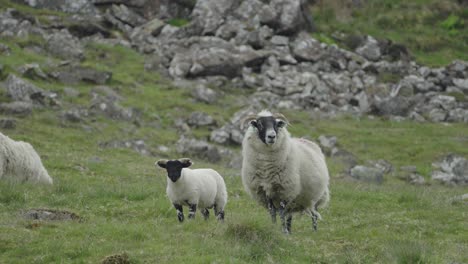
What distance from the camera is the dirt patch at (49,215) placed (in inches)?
514

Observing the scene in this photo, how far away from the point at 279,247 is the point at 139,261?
105 inches

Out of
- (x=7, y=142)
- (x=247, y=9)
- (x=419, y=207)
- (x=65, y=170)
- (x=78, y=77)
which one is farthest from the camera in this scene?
(x=247, y=9)

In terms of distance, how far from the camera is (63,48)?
54.0m

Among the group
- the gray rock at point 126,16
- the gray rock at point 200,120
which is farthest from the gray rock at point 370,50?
the gray rock at point 200,120

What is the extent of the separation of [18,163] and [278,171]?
8092mm

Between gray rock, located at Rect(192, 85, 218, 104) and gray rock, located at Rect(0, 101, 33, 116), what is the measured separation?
16.2 m

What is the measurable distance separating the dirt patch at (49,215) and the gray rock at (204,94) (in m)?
36.0

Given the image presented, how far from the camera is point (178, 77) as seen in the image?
54344 mm

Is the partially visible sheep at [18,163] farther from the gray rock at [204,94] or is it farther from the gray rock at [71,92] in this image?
the gray rock at [204,94]

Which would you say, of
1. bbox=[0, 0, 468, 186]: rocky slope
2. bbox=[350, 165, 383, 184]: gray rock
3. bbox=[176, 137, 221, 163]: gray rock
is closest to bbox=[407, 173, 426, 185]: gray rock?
bbox=[350, 165, 383, 184]: gray rock

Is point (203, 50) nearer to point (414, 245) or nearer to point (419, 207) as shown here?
point (419, 207)

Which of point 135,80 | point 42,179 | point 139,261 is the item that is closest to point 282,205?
point 139,261

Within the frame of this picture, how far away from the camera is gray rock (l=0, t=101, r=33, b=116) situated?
35500 millimetres

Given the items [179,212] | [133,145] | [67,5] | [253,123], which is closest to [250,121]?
[253,123]
